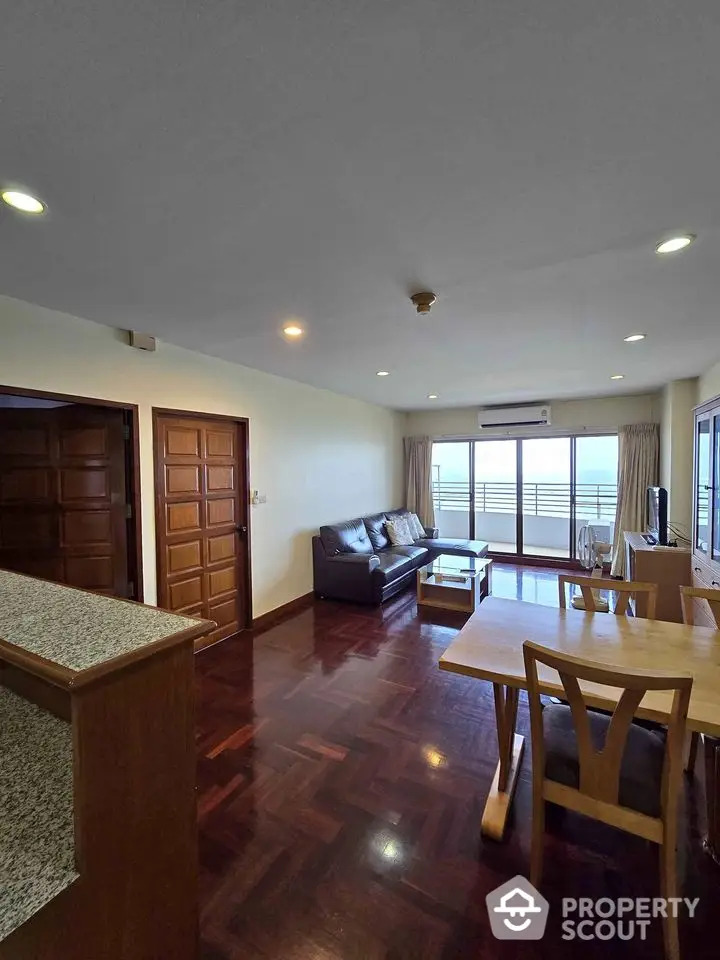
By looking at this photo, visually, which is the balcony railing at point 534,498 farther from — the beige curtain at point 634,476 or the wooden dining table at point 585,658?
the wooden dining table at point 585,658

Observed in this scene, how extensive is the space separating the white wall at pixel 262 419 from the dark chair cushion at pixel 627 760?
2669 mm

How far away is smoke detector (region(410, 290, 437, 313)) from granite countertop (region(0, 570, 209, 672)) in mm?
1909

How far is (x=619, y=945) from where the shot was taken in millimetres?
1258

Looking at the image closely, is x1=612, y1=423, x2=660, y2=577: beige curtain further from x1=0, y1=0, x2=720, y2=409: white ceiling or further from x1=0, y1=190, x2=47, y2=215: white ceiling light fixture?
x1=0, y1=190, x2=47, y2=215: white ceiling light fixture

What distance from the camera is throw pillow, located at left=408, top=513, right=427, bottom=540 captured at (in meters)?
6.07

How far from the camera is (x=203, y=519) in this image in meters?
3.36

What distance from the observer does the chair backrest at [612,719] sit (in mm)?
1145

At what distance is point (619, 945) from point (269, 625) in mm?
3136

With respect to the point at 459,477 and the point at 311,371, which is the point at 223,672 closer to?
the point at 311,371

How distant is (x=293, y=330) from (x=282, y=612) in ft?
9.21

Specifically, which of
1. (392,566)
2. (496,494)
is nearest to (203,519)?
(392,566)

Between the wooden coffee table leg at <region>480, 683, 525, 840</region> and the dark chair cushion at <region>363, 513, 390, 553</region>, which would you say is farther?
the dark chair cushion at <region>363, 513, 390, 553</region>

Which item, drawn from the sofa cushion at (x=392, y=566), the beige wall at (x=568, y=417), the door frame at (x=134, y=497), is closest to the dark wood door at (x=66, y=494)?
the door frame at (x=134, y=497)

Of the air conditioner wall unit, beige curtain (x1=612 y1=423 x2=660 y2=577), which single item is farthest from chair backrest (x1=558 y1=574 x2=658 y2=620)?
the air conditioner wall unit
